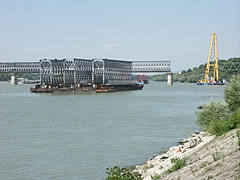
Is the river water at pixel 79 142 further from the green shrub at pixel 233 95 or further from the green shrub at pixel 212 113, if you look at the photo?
the green shrub at pixel 233 95

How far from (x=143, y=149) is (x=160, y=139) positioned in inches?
120

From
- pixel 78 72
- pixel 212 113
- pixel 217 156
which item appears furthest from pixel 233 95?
pixel 78 72

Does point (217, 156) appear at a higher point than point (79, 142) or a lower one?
higher

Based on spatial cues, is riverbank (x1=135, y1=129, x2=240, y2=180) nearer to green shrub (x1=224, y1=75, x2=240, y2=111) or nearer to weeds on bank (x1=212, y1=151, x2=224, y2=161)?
weeds on bank (x1=212, y1=151, x2=224, y2=161)

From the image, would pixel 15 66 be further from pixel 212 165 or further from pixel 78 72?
pixel 212 165

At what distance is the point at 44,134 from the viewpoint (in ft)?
84.0

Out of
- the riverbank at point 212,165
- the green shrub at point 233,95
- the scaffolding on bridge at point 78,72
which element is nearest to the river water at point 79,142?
the green shrub at point 233,95

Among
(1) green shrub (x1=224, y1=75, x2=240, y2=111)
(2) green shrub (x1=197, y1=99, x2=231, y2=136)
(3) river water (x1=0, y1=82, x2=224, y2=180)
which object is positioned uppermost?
(1) green shrub (x1=224, y1=75, x2=240, y2=111)

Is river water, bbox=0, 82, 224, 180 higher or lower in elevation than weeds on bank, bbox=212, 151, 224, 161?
lower

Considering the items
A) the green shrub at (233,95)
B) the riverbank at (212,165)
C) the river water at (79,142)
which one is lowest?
the river water at (79,142)

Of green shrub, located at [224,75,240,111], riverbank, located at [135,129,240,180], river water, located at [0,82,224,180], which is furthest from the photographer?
green shrub, located at [224,75,240,111]

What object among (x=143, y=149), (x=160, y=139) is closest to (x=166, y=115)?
(x=160, y=139)

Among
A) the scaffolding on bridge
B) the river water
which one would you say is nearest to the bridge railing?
the scaffolding on bridge

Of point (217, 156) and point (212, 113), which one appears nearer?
point (217, 156)
